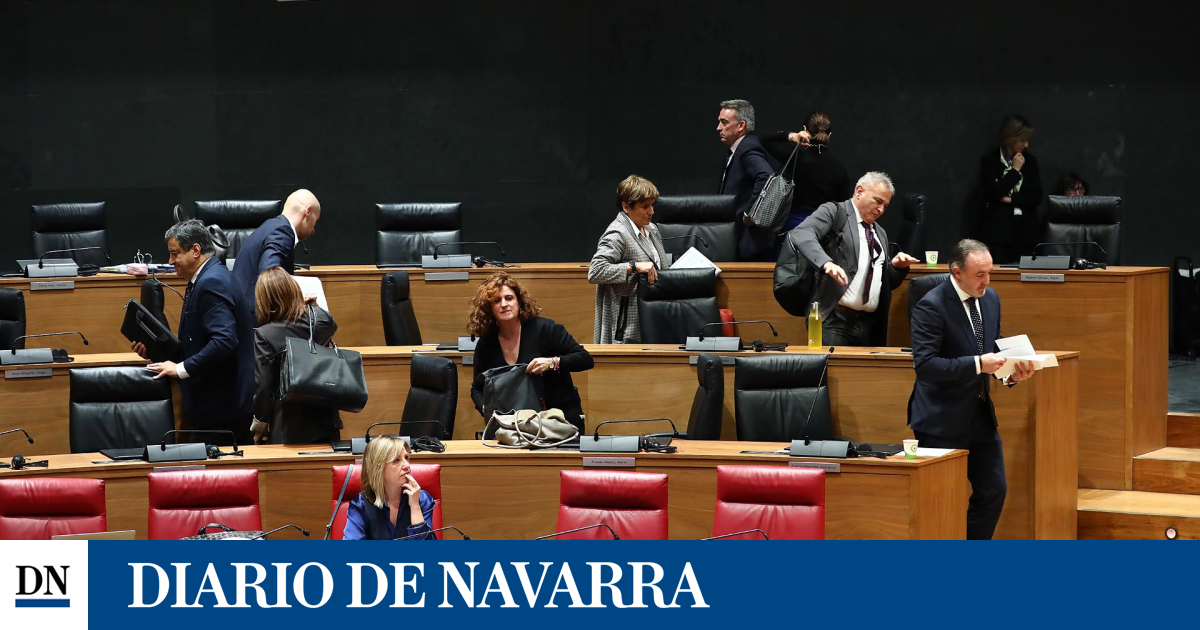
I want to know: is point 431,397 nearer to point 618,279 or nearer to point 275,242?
point 275,242

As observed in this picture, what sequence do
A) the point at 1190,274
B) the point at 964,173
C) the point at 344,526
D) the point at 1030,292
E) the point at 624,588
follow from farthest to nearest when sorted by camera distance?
the point at 964,173 < the point at 1190,274 < the point at 1030,292 < the point at 344,526 < the point at 624,588

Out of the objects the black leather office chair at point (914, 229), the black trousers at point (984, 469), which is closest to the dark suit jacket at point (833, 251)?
the black trousers at point (984, 469)

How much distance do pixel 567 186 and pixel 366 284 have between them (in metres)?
2.64

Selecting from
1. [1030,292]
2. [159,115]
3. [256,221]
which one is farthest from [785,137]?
[159,115]

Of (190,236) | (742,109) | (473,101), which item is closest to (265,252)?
(190,236)

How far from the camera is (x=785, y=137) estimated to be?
23.9ft

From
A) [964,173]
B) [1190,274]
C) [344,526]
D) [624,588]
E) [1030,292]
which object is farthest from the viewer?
[964,173]

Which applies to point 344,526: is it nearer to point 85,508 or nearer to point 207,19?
point 85,508

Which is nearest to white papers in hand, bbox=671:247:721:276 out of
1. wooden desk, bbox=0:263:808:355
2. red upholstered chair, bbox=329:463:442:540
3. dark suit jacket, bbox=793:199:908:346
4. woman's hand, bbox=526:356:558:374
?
wooden desk, bbox=0:263:808:355

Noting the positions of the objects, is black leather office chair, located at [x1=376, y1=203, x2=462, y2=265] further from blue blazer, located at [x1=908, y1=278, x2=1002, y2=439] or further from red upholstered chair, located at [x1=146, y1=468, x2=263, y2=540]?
blue blazer, located at [x1=908, y1=278, x2=1002, y2=439]

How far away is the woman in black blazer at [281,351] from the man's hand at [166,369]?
38cm

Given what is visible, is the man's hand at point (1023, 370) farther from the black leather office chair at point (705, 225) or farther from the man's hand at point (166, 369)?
the man's hand at point (166, 369)

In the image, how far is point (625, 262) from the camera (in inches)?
244

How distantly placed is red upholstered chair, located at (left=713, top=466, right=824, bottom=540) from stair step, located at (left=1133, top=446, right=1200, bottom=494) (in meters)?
2.28
